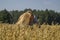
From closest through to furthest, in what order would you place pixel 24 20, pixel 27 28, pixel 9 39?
pixel 9 39 → pixel 27 28 → pixel 24 20

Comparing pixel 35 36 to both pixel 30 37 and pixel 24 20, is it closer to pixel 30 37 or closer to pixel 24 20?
pixel 30 37

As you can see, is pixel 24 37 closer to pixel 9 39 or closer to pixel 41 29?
pixel 9 39

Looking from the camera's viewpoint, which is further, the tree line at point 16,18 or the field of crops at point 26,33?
the tree line at point 16,18

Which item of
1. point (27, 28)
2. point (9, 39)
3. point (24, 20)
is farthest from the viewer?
point (24, 20)

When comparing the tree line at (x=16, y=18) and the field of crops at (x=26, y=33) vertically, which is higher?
the field of crops at (x=26, y=33)

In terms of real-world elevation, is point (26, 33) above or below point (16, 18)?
above

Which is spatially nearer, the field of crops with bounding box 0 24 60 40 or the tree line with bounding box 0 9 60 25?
the field of crops with bounding box 0 24 60 40

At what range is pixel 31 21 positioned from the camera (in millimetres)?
3139

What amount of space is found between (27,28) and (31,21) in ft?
2.83

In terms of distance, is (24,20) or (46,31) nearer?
(46,31)

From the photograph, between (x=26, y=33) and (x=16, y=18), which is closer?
(x=26, y=33)

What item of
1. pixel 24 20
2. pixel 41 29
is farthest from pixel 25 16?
pixel 41 29

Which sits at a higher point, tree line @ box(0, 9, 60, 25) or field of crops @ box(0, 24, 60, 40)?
field of crops @ box(0, 24, 60, 40)

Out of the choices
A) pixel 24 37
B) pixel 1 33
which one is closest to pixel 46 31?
pixel 24 37
